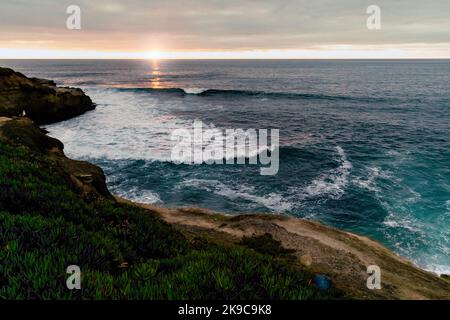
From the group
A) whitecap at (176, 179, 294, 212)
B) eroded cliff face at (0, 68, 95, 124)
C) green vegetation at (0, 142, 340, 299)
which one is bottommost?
whitecap at (176, 179, 294, 212)

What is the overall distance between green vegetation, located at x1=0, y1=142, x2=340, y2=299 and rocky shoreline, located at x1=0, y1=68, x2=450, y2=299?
259 cm

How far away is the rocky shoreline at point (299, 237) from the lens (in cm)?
1130

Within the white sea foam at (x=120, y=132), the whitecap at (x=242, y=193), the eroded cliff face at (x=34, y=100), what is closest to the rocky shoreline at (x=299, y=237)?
the whitecap at (x=242, y=193)

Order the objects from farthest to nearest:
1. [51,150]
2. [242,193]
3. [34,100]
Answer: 1. [34,100]
2. [242,193]
3. [51,150]

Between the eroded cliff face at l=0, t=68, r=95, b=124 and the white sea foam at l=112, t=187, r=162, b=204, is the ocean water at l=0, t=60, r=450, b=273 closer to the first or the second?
the white sea foam at l=112, t=187, r=162, b=204

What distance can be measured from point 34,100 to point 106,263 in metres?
49.1

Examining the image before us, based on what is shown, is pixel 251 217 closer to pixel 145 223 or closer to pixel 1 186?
pixel 145 223

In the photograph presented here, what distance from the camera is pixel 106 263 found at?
18.2 ft

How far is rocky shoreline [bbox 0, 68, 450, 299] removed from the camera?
37.1 feet

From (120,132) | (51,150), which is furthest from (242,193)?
(120,132)

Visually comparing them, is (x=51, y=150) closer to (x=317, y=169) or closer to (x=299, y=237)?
(x=299, y=237)

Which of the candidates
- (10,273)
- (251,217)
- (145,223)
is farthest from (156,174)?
(10,273)

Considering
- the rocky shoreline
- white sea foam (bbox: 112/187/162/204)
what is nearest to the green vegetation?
the rocky shoreline
